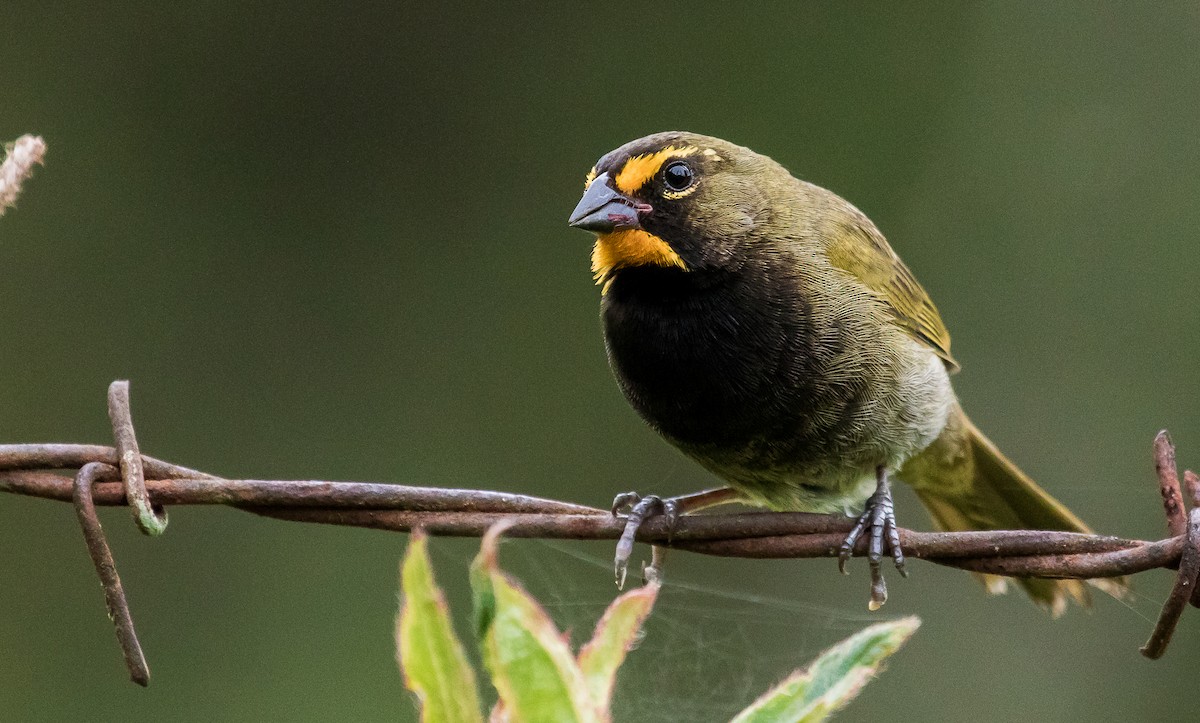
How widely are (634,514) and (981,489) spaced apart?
139cm

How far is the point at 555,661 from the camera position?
Answer: 133cm

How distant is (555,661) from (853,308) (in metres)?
2.47

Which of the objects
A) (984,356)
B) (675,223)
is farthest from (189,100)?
(675,223)

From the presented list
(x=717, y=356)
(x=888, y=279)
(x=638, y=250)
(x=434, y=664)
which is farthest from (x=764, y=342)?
(x=434, y=664)

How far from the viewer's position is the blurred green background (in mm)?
6852

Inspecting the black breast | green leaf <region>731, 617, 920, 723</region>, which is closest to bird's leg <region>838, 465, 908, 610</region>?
the black breast

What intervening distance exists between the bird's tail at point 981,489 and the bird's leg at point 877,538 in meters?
0.57

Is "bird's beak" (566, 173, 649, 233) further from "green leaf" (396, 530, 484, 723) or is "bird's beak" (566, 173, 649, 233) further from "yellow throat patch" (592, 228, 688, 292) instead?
"green leaf" (396, 530, 484, 723)

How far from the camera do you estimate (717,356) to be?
3.49 m

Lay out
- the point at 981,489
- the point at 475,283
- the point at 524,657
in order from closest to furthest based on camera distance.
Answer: the point at 524,657 → the point at 981,489 → the point at 475,283

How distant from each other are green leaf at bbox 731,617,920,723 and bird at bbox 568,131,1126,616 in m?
1.64

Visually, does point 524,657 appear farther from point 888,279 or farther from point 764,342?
point 888,279

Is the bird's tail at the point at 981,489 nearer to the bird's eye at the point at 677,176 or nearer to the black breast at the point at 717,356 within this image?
the black breast at the point at 717,356

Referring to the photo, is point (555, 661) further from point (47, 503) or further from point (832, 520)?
point (47, 503)
